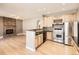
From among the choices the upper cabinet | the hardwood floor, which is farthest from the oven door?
the upper cabinet

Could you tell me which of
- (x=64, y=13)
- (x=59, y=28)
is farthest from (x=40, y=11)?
Answer: (x=59, y=28)

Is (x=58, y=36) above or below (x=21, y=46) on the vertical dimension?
above

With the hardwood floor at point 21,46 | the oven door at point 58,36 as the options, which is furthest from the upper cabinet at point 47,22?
the hardwood floor at point 21,46

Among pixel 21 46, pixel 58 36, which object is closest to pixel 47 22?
pixel 58 36

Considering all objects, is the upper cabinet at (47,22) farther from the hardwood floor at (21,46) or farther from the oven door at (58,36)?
the hardwood floor at (21,46)

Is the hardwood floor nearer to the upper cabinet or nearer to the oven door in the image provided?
the oven door

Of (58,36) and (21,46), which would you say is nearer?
(58,36)

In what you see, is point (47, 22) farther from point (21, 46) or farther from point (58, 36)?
point (21, 46)

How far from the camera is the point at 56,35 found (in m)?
2.41

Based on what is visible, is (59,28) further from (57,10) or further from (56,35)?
(57,10)

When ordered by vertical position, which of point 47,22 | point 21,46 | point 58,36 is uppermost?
point 47,22
